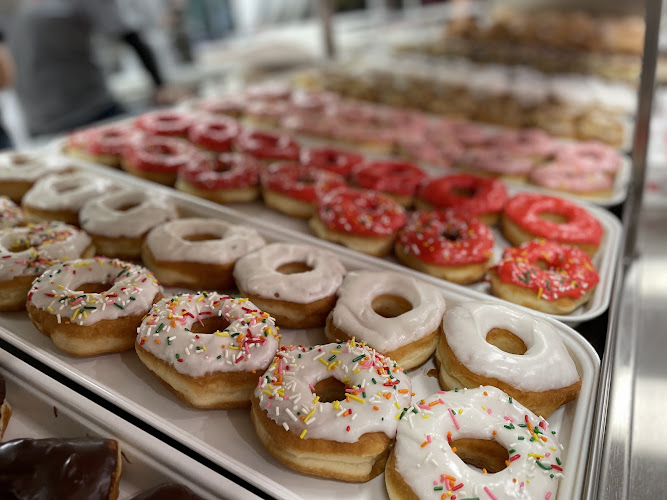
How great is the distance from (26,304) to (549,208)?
2.43 m

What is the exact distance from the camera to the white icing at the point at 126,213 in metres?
2.33

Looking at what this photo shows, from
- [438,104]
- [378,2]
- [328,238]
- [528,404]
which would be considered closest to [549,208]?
[328,238]

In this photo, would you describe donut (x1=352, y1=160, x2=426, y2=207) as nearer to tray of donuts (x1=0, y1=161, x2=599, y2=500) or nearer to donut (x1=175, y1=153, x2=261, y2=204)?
donut (x1=175, y1=153, x2=261, y2=204)

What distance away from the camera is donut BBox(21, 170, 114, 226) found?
8.27ft

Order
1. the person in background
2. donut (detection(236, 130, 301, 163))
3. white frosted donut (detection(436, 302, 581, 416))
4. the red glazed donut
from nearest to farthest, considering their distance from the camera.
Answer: white frosted donut (detection(436, 302, 581, 416)) → the red glazed donut → donut (detection(236, 130, 301, 163)) → the person in background

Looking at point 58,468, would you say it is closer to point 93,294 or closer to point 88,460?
point 88,460

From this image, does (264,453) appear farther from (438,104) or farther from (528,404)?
(438,104)

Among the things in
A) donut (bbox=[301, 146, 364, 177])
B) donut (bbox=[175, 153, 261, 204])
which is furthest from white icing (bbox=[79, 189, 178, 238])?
donut (bbox=[301, 146, 364, 177])

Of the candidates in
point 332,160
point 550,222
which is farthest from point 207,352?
point 332,160

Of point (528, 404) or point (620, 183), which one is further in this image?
point (620, 183)

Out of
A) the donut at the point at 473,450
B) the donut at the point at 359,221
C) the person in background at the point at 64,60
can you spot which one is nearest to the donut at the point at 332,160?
the donut at the point at 359,221

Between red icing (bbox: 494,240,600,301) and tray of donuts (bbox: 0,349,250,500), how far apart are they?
1.34 metres

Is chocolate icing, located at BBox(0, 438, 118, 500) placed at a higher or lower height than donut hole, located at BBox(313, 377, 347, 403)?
higher

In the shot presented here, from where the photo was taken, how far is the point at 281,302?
194 centimetres
